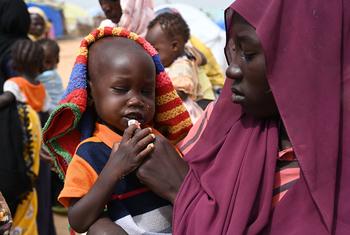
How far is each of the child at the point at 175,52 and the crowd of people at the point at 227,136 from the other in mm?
1242

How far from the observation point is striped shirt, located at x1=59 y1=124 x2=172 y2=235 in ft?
6.40

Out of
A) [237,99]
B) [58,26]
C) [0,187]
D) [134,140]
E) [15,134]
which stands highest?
[237,99]

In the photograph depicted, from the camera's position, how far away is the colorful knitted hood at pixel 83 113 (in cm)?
211

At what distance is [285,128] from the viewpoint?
1674mm

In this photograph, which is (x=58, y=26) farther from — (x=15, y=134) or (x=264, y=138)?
(x=264, y=138)

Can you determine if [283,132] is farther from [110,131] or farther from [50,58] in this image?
[50,58]

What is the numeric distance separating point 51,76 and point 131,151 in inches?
192

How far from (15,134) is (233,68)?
8.81 ft

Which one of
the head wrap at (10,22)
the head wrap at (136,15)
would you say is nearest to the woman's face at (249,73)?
the head wrap at (136,15)

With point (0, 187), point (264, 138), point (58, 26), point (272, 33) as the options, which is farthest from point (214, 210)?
point (58, 26)

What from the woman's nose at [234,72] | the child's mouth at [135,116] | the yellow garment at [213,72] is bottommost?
the yellow garment at [213,72]

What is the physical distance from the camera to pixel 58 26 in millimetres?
A: 32406

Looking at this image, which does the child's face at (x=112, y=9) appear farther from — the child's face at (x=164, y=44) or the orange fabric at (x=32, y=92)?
the orange fabric at (x=32, y=92)

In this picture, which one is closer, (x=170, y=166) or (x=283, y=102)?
(x=283, y=102)
